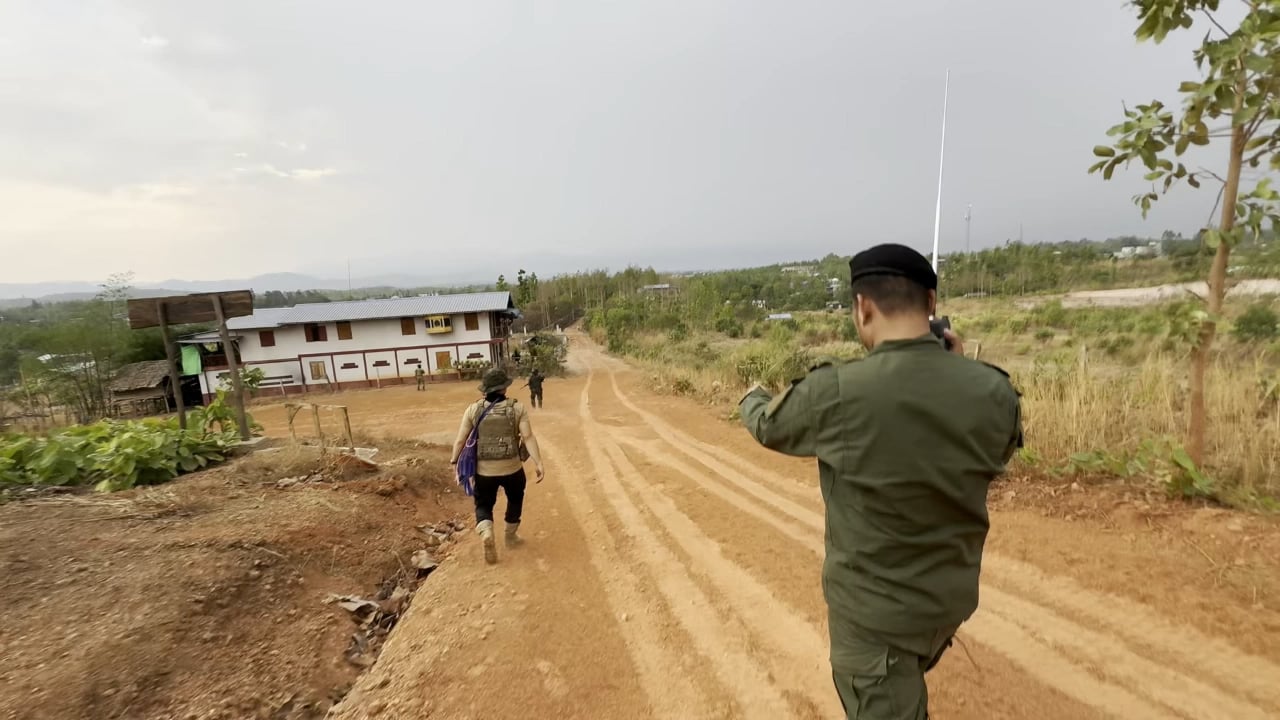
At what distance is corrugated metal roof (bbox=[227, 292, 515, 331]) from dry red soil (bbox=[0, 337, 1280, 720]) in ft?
78.4

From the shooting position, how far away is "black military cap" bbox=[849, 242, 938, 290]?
4.63ft

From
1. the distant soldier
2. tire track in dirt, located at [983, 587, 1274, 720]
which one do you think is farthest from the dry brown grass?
the distant soldier

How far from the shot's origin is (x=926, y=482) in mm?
1388

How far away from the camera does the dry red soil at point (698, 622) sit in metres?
2.59

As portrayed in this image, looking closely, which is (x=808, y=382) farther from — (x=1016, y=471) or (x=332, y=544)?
(x=1016, y=471)

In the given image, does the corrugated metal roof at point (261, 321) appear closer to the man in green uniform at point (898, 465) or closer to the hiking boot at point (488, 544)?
the hiking boot at point (488, 544)

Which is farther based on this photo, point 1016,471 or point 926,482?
point 1016,471

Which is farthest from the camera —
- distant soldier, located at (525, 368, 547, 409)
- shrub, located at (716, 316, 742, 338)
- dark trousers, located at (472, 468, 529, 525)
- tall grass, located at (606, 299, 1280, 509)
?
shrub, located at (716, 316, 742, 338)

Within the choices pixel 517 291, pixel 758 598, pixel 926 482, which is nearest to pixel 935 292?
pixel 926 482

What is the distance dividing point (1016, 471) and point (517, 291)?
47.3 meters

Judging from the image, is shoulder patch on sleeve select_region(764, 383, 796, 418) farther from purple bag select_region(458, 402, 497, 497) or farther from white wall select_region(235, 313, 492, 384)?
white wall select_region(235, 313, 492, 384)

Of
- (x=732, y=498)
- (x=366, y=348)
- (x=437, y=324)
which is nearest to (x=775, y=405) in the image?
(x=732, y=498)

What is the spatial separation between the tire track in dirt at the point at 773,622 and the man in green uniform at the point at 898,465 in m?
1.28

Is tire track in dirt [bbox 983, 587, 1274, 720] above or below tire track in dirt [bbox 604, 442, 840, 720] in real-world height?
above
